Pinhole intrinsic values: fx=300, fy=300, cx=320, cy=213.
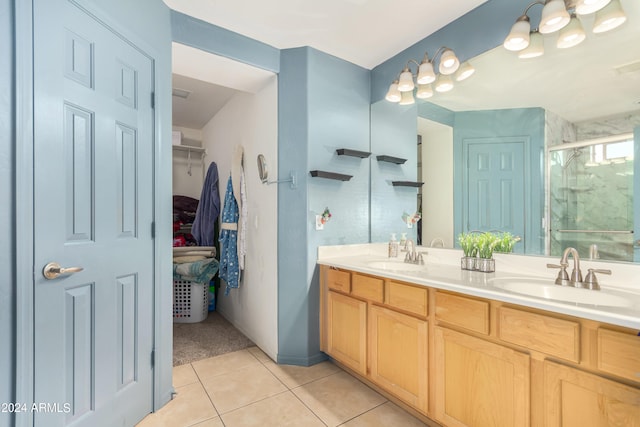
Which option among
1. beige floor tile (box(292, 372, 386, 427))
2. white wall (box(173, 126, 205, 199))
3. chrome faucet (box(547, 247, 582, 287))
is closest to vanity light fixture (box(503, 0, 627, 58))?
chrome faucet (box(547, 247, 582, 287))

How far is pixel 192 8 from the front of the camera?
6.45ft

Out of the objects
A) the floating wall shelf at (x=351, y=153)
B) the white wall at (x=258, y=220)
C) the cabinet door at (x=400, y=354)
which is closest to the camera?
the cabinet door at (x=400, y=354)

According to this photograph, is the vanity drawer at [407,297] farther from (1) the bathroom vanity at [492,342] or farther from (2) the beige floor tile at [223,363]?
(2) the beige floor tile at [223,363]

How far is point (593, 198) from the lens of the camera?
153 cm

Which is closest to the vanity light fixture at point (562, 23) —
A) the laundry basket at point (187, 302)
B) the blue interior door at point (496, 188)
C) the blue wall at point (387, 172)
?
the blue interior door at point (496, 188)

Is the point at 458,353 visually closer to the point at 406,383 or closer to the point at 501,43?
the point at 406,383

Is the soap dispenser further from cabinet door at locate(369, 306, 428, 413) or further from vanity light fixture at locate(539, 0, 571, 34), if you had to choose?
vanity light fixture at locate(539, 0, 571, 34)

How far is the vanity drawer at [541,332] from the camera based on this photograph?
43.1 inches

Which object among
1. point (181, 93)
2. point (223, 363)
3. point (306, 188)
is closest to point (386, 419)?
point (223, 363)

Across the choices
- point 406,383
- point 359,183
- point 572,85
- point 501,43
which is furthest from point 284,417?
point 501,43

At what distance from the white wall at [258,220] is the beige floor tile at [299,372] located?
0.15 m

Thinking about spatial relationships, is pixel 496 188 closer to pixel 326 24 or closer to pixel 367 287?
pixel 367 287

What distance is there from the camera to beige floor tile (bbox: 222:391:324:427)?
1703mm

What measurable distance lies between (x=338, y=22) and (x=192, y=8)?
971 mm
